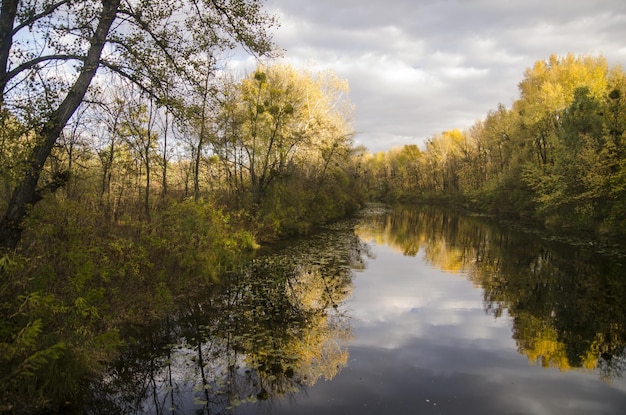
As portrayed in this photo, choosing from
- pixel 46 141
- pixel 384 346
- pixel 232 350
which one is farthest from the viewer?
pixel 384 346

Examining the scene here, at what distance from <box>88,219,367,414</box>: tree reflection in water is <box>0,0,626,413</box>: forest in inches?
21.3

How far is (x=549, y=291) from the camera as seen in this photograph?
1357cm

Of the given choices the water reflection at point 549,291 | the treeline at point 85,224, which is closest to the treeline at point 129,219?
the treeline at point 85,224

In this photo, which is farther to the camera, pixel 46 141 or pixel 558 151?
pixel 558 151

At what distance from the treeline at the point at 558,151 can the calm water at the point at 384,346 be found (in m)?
11.4

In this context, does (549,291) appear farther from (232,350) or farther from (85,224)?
(85,224)

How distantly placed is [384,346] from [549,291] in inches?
299

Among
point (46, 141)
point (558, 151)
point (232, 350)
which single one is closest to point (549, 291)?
point (232, 350)

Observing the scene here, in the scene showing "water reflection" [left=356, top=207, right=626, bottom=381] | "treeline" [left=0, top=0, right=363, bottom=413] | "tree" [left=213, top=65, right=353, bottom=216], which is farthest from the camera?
"tree" [left=213, top=65, right=353, bottom=216]

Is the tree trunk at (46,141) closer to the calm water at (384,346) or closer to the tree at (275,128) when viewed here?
the calm water at (384,346)

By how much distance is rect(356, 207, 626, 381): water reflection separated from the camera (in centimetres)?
879

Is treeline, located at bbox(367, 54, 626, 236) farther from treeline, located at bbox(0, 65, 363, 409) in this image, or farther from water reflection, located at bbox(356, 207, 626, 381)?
treeline, located at bbox(0, 65, 363, 409)

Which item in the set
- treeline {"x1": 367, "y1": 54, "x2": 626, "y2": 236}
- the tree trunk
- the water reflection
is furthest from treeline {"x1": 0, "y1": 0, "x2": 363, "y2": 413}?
treeline {"x1": 367, "y1": 54, "x2": 626, "y2": 236}

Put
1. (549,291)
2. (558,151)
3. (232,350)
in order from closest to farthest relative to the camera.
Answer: (232,350) < (549,291) < (558,151)
